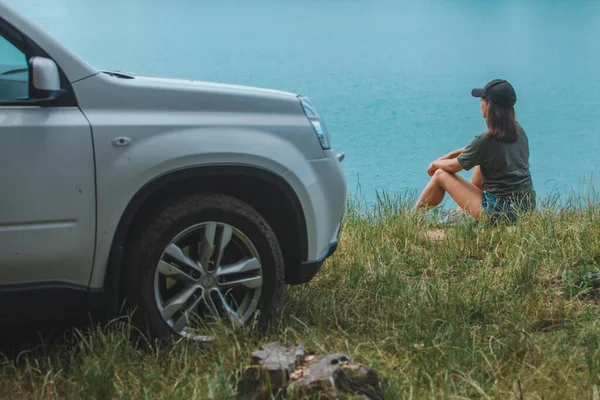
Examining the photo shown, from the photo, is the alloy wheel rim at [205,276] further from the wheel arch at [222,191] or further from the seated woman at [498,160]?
the seated woman at [498,160]

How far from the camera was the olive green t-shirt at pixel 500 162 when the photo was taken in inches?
243

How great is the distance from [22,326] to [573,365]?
2.53 metres

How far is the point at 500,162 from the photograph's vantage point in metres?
6.19

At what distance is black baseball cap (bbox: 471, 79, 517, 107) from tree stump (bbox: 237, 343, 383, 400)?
3759mm

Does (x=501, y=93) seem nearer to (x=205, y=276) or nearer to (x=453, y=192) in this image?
(x=453, y=192)

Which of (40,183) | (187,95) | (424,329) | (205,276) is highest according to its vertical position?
(187,95)

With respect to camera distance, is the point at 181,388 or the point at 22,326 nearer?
the point at 181,388

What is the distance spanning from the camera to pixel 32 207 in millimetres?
3133

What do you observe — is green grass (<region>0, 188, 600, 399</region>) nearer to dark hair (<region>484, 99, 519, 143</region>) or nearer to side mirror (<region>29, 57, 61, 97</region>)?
dark hair (<region>484, 99, 519, 143</region>)

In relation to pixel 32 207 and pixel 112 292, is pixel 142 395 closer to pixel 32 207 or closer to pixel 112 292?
pixel 112 292

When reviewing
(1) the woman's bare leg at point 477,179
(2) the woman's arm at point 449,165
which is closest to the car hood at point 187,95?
(2) the woman's arm at point 449,165

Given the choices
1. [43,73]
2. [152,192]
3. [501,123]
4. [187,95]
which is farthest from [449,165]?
[43,73]

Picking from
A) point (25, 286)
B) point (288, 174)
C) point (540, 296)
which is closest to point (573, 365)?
point (540, 296)

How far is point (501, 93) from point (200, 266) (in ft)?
11.5
